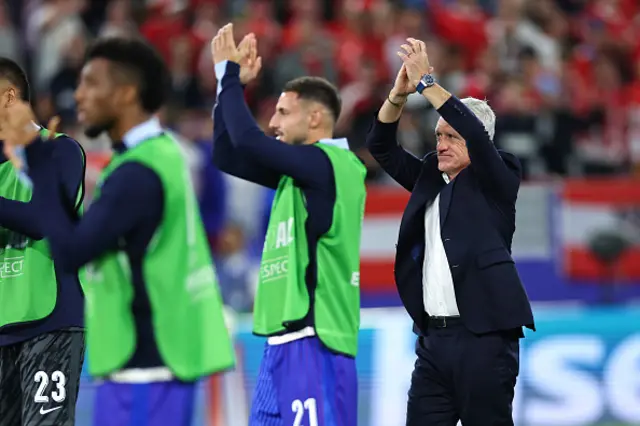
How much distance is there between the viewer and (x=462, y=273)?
20.6 ft

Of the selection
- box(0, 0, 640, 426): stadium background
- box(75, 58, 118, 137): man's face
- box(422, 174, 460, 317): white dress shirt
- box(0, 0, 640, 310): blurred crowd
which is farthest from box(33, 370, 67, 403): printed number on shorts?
box(0, 0, 640, 310): blurred crowd

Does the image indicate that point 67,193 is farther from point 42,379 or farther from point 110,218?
point 42,379

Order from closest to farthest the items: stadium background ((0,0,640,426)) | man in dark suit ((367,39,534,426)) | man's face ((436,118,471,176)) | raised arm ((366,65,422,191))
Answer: man in dark suit ((367,39,534,426)), man's face ((436,118,471,176)), raised arm ((366,65,422,191)), stadium background ((0,0,640,426))

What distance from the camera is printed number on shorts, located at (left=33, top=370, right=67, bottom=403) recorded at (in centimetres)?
600

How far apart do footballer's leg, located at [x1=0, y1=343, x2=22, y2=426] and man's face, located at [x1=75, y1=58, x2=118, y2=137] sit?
167 centimetres

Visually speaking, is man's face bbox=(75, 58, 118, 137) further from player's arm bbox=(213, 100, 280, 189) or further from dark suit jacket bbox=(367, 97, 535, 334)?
dark suit jacket bbox=(367, 97, 535, 334)

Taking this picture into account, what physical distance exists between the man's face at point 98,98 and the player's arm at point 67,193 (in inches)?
20.7

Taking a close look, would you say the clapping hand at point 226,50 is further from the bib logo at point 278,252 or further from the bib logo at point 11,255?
the bib logo at point 11,255

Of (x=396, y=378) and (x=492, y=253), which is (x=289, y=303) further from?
(x=396, y=378)

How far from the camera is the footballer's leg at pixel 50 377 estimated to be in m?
5.99

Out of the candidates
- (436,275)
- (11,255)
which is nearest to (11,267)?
(11,255)

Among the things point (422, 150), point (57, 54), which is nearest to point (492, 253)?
point (422, 150)

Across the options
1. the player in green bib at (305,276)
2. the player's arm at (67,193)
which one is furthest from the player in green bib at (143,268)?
the player in green bib at (305,276)

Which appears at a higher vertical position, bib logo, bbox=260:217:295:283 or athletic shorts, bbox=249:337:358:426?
bib logo, bbox=260:217:295:283
